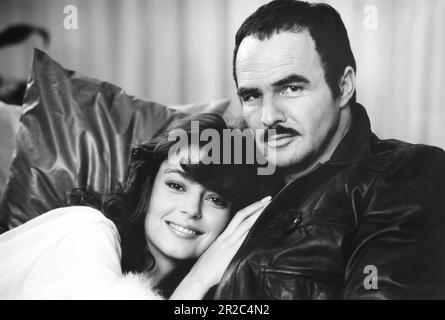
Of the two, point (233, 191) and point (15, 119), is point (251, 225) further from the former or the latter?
point (15, 119)

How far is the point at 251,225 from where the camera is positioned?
4.52 feet

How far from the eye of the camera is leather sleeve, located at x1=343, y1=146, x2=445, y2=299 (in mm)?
1259

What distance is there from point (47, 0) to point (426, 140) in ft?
3.72

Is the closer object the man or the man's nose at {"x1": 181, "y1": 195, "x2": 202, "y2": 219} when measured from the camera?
the man

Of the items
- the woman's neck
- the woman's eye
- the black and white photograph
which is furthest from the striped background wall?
the woman's neck

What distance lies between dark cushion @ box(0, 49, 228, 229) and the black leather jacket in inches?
15.3

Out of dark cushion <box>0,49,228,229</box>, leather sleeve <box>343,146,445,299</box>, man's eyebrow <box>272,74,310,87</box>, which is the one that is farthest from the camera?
dark cushion <box>0,49,228,229</box>

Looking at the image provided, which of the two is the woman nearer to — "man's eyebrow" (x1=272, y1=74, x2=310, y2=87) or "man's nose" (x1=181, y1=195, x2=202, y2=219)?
"man's nose" (x1=181, y1=195, x2=202, y2=219)

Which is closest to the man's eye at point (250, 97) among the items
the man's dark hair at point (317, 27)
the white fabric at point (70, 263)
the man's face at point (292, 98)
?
Result: the man's face at point (292, 98)

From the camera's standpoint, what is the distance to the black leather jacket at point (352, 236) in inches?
50.0

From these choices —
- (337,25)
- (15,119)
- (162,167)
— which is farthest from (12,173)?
(337,25)

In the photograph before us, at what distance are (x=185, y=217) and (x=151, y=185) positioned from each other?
146 millimetres

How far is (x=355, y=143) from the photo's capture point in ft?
4.56

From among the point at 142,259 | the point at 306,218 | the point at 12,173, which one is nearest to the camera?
the point at 306,218
